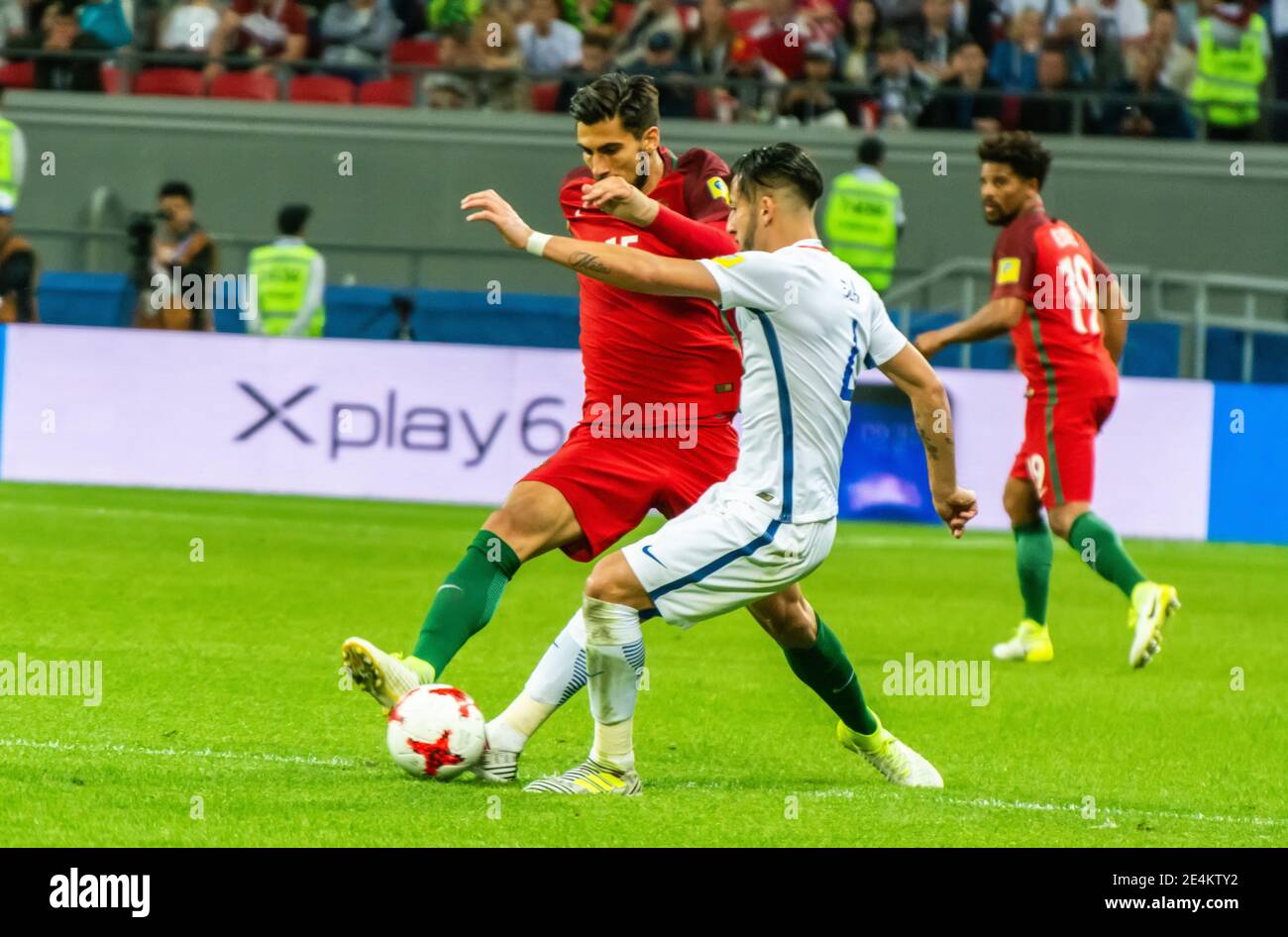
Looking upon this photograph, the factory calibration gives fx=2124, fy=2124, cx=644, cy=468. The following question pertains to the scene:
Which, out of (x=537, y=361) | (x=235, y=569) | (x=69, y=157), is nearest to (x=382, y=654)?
(x=235, y=569)

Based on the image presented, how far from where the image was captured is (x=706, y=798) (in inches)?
244

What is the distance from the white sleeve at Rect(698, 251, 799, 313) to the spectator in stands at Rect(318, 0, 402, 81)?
16495mm

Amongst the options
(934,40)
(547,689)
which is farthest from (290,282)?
(547,689)

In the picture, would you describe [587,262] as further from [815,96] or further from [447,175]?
[447,175]

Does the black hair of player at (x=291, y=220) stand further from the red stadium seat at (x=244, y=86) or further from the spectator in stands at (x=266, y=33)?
the spectator in stands at (x=266, y=33)

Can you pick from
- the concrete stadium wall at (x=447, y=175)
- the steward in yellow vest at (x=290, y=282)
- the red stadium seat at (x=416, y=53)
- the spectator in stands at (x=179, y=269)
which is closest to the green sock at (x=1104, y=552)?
the steward in yellow vest at (x=290, y=282)

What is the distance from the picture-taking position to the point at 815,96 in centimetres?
2052

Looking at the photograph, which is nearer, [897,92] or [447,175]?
[897,92]

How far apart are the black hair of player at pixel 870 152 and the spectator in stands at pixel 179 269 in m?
5.54

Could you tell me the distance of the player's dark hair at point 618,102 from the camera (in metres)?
6.68

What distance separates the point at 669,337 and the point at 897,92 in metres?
14.5

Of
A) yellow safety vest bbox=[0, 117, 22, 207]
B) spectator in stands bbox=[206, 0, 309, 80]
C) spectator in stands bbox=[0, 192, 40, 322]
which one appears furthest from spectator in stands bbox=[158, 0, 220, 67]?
spectator in stands bbox=[0, 192, 40, 322]
